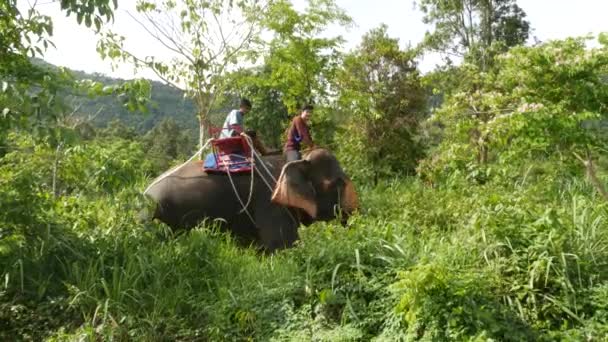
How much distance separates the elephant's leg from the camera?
6961 millimetres

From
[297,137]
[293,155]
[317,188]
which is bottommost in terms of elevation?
[317,188]

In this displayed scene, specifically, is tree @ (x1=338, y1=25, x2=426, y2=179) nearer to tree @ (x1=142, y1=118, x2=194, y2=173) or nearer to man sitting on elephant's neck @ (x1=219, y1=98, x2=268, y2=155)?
man sitting on elephant's neck @ (x1=219, y1=98, x2=268, y2=155)

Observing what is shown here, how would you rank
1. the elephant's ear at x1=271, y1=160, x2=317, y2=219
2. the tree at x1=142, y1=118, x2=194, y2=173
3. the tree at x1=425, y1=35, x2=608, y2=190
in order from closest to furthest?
the tree at x1=425, y1=35, x2=608, y2=190
the elephant's ear at x1=271, y1=160, x2=317, y2=219
the tree at x1=142, y1=118, x2=194, y2=173

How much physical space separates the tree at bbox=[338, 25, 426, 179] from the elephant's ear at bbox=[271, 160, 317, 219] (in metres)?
6.93

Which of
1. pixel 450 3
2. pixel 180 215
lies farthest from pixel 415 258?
pixel 450 3

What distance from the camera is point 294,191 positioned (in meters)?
6.88

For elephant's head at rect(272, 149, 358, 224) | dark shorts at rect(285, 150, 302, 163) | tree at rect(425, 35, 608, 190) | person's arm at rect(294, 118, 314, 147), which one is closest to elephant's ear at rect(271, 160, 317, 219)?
elephant's head at rect(272, 149, 358, 224)

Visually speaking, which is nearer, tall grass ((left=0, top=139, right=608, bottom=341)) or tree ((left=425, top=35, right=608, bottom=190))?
tall grass ((left=0, top=139, right=608, bottom=341))

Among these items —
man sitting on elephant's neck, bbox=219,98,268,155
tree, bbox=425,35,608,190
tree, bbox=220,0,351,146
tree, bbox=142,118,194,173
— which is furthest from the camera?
tree, bbox=142,118,194,173

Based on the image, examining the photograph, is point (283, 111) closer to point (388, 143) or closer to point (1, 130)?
point (388, 143)

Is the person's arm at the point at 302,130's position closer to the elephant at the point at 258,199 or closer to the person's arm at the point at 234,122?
the elephant at the point at 258,199

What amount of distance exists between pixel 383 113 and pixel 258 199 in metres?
8.02

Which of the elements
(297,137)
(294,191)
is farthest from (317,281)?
(297,137)

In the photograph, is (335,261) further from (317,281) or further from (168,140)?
(168,140)
